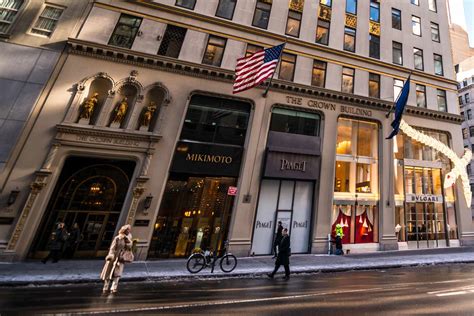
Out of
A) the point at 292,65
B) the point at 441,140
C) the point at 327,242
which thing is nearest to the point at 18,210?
the point at 327,242

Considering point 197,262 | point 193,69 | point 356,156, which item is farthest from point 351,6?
point 197,262

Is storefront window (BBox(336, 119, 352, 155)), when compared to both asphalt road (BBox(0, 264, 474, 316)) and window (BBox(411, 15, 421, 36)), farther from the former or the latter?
window (BBox(411, 15, 421, 36))

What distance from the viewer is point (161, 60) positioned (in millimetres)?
14094

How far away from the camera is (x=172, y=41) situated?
15031 mm

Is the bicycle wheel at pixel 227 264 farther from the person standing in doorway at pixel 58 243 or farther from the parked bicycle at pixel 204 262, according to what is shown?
the person standing in doorway at pixel 58 243

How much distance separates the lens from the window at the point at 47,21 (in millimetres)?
12984

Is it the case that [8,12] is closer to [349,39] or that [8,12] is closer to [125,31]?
[125,31]

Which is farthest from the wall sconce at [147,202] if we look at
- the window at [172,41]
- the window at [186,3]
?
the window at [186,3]

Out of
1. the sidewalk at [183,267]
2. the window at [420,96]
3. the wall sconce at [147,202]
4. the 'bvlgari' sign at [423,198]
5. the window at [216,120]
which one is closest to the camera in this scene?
the sidewalk at [183,267]

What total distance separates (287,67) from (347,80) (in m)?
5.27

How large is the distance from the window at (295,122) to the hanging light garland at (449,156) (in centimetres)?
796

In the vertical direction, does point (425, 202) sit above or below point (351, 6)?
below

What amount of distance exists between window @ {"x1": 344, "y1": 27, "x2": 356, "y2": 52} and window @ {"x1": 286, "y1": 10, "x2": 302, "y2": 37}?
4352 mm

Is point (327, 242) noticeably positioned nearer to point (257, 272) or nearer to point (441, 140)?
point (257, 272)
